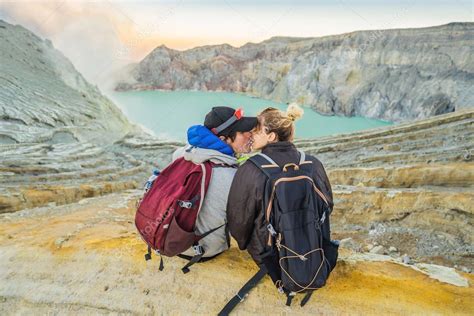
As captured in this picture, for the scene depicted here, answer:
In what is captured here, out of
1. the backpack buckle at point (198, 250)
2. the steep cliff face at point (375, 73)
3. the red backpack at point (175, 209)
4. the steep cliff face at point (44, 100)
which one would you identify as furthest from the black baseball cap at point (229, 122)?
the steep cliff face at point (375, 73)

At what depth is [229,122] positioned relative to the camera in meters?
2.72

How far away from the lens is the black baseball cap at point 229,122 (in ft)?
8.93

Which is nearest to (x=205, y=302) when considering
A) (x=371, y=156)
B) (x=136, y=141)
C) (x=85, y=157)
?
(x=371, y=156)

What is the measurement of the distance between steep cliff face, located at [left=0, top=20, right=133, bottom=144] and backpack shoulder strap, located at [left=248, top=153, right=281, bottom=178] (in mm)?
19235

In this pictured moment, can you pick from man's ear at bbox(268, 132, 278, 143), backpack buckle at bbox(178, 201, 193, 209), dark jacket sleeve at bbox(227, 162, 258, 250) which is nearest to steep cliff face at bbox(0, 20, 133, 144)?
backpack buckle at bbox(178, 201, 193, 209)

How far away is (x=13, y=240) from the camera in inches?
162

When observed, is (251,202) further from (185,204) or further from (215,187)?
(185,204)

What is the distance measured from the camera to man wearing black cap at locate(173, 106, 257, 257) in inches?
104

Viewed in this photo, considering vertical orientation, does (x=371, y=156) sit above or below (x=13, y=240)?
below

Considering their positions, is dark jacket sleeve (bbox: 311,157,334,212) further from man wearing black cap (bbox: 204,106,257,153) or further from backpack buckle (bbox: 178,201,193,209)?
backpack buckle (bbox: 178,201,193,209)

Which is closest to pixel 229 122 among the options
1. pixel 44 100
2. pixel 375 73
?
pixel 44 100

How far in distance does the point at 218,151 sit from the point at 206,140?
0.42 feet

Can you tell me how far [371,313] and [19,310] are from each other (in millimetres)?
2904

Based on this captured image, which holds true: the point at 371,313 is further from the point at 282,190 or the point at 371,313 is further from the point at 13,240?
the point at 13,240
